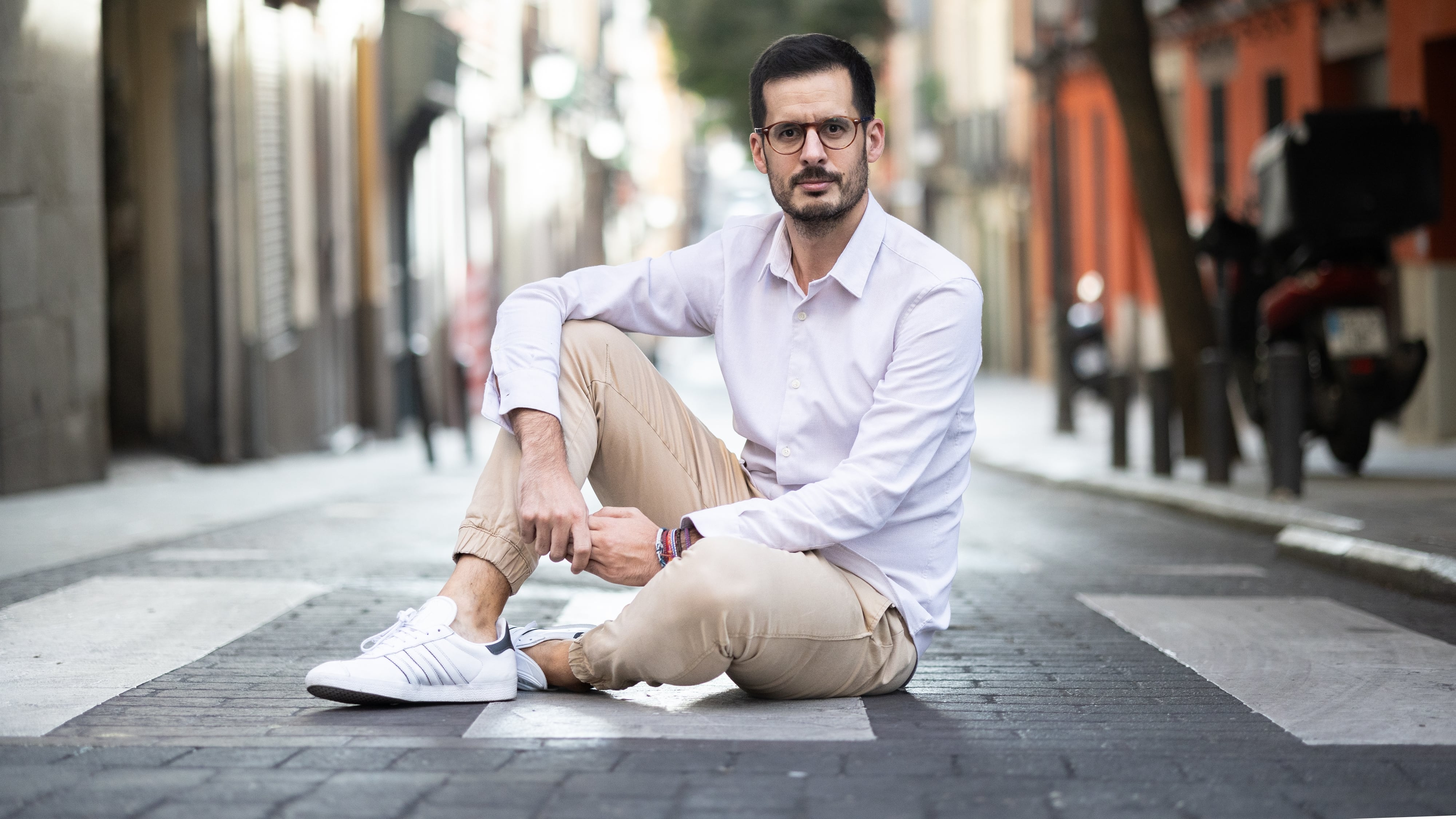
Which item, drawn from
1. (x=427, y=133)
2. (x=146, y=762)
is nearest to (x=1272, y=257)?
(x=146, y=762)

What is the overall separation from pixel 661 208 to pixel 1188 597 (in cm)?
4707

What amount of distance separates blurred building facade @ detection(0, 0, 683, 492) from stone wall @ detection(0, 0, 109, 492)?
0.02 meters

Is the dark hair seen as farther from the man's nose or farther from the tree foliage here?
the tree foliage

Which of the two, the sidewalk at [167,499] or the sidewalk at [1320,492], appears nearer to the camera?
the sidewalk at [1320,492]

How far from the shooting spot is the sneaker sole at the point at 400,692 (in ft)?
12.8

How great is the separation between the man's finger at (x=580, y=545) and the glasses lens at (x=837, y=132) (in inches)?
41.1

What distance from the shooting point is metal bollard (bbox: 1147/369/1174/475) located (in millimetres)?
11820

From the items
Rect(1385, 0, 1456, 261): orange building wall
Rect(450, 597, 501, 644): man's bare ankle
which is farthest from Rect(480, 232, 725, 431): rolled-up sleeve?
Rect(1385, 0, 1456, 261): orange building wall

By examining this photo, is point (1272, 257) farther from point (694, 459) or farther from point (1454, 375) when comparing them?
point (694, 459)

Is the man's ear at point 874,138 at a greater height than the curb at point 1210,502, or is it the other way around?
the man's ear at point 874,138

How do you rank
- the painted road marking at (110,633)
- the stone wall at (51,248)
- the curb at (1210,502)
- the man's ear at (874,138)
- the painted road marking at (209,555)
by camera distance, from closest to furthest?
the painted road marking at (110,633) < the man's ear at (874,138) < the painted road marking at (209,555) < the curb at (1210,502) < the stone wall at (51,248)

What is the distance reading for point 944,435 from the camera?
13.6 ft

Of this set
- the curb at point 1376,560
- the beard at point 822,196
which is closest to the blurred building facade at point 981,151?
the curb at point 1376,560

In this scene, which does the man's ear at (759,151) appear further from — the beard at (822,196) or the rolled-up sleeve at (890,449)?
the rolled-up sleeve at (890,449)
